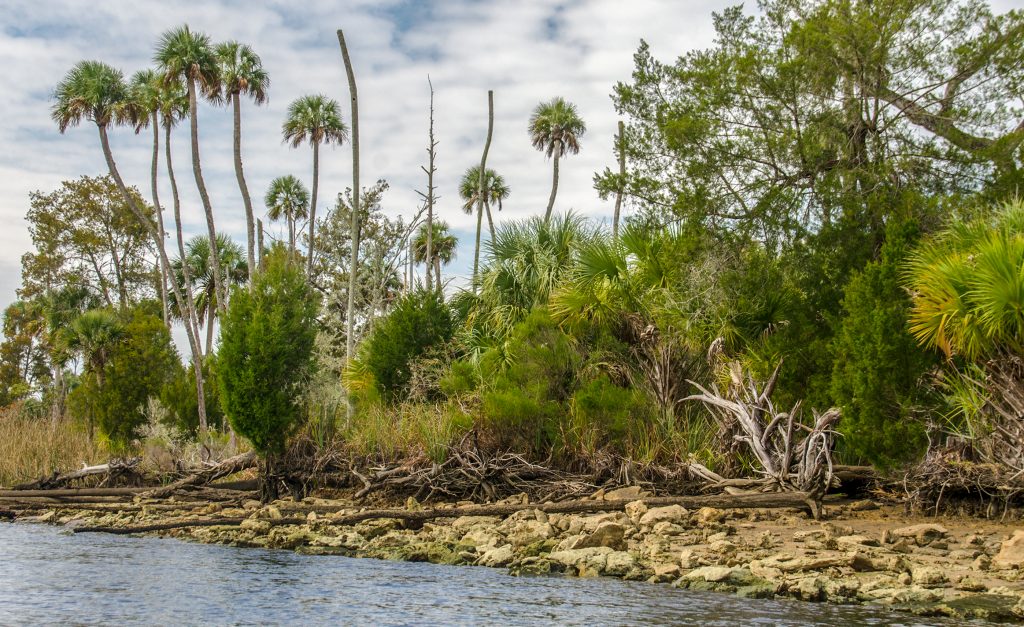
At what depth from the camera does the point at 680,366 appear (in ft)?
61.5

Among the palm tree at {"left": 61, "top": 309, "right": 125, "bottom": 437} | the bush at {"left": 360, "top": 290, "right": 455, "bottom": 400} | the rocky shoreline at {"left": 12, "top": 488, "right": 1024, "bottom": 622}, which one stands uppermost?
the palm tree at {"left": 61, "top": 309, "right": 125, "bottom": 437}

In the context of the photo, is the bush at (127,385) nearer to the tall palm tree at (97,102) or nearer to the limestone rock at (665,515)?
the tall palm tree at (97,102)

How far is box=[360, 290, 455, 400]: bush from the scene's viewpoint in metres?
24.3

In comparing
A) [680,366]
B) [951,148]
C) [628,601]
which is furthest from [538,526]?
[951,148]

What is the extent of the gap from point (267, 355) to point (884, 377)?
12888mm

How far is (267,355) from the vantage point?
21109 mm

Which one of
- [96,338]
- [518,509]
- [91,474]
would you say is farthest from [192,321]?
[518,509]

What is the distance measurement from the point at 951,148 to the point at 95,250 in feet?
137

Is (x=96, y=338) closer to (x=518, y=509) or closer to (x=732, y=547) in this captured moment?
(x=518, y=509)

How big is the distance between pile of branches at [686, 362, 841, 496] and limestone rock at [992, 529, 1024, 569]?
4029 millimetres

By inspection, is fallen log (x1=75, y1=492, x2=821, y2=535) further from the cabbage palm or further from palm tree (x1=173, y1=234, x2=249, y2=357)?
palm tree (x1=173, y1=234, x2=249, y2=357)

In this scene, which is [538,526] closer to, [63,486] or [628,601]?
[628,601]

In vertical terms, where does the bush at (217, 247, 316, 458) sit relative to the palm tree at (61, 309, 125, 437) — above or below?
below

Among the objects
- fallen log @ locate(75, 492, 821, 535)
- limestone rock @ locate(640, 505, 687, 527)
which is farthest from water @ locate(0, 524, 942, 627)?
limestone rock @ locate(640, 505, 687, 527)
